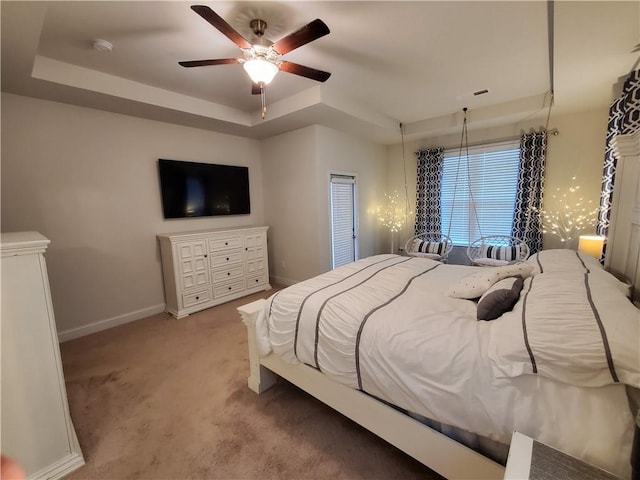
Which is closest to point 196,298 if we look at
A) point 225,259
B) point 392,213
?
point 225,259

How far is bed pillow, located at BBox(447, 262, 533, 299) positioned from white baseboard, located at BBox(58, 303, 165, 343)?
3.49 meters

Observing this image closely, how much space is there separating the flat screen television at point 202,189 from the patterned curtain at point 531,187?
4055mm

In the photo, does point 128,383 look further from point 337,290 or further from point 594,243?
point 594,243

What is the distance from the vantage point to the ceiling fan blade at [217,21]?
1407 millimetres

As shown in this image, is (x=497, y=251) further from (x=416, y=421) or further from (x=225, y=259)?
(x=225, y=259)

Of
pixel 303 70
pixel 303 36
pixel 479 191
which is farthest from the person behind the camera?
pixel 479 191

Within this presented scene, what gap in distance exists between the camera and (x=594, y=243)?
2578mm

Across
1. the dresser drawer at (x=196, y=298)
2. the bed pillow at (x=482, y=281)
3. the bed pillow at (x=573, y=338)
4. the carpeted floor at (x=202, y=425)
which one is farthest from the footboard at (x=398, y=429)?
the dresser drawer at (x=196, y=298)

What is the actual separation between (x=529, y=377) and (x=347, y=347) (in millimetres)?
761

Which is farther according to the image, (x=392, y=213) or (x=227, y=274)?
(x=392, y=213)

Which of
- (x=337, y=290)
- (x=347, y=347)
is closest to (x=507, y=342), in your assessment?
(x=347, y=347)

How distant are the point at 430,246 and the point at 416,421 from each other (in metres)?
3.39

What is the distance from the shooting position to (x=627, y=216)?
173 cm

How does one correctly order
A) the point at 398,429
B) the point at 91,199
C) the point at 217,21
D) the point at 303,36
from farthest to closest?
the point at 91,199
the point at 303,36
the point at 217,21
the point at 398,429
